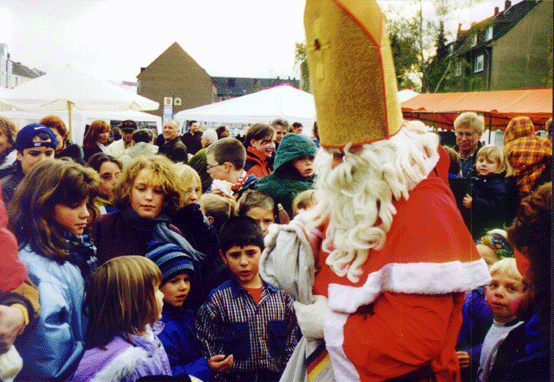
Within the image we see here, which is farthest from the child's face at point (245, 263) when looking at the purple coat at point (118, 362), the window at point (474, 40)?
the window at point (474, 40)

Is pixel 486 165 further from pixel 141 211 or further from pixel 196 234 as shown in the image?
pixel 141 211

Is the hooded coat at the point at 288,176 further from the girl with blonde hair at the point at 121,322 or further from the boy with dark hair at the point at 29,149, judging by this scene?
the boy with dark hair at the point at 29,149

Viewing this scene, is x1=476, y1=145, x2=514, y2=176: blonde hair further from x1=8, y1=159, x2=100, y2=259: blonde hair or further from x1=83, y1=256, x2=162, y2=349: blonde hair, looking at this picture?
x1=8, y1=159, x2=100, y2=259: blonde hair

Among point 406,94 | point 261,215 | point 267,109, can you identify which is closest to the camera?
point 406,94

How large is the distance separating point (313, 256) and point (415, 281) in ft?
1.29

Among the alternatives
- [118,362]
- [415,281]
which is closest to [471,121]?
[415,281]

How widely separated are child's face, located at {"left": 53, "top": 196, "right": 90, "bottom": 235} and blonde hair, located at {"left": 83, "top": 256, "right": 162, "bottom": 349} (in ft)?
0.65

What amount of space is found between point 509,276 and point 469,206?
0.38 meters

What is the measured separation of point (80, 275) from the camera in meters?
1.99

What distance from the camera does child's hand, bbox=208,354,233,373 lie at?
7.38 ft

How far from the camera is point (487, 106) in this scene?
2309mm

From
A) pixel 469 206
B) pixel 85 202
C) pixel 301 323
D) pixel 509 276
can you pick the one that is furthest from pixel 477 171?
pixel 85 202

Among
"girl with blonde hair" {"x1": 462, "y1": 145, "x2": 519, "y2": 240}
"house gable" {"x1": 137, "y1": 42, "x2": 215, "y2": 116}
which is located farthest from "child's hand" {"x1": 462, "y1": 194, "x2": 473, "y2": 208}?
"house gable" {"x1": 137, "y1": 42, "x2": 215, "y2": 116}

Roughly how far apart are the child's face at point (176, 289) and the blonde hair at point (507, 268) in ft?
4.88
